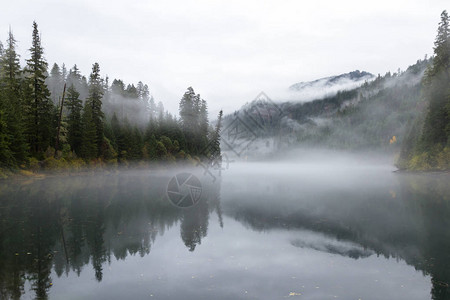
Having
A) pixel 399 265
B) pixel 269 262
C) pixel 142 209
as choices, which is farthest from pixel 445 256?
pixel 142 209

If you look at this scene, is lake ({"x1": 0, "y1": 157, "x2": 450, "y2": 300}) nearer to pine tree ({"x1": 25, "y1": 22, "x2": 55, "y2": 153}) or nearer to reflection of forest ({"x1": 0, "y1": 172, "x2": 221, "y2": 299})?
reflection of forest ({"x1": 0, "y1": 172, "x2": 221, "y2": 299})

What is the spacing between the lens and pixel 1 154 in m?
48.0

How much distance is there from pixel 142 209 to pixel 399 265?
20973mm

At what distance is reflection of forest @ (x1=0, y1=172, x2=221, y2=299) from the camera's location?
517 inches

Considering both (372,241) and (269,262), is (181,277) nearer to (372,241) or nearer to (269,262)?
(269,262)

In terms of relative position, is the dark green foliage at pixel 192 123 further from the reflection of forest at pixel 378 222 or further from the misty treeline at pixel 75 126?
the reflection of forest at pixel 378 222

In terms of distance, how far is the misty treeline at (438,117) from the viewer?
6894cm

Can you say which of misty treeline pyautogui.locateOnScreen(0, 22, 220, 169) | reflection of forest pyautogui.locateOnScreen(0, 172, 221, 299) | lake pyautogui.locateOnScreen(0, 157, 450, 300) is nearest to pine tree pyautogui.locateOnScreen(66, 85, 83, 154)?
misty treeline pyautogui.locateOnScreen(0, 22, 220, 169)

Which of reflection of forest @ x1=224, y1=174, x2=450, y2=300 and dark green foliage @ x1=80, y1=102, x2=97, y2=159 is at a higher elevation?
dark green foliage @ x1=80, y1=102, x2=97, y2=159

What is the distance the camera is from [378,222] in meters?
23.3

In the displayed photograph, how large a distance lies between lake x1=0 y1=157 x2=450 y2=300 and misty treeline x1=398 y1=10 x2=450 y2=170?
4844cm

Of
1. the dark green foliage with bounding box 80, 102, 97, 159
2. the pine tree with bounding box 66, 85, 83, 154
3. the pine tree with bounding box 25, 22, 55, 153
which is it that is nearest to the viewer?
the pine tree with bounding box 25, 22, 55, 153

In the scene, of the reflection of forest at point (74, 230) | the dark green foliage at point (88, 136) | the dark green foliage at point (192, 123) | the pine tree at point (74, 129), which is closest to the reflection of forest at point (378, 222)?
the reflection of forest at point (74, 230)

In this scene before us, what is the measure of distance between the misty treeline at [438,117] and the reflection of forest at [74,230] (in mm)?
61001
